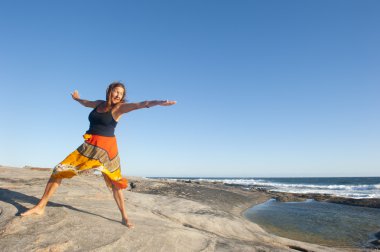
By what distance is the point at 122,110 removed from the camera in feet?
14.7

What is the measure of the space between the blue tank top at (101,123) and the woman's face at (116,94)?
226mm

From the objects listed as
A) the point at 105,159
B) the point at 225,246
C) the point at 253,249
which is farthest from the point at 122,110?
the point at 253,249

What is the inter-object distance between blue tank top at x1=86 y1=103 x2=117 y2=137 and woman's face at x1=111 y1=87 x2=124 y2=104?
0.23 meters

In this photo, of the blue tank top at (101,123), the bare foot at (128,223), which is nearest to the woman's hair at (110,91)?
the blue tank top at (101,123)

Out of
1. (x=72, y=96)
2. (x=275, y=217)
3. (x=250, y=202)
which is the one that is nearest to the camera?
(x=72, y=96)

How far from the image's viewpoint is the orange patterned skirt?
4.29 metres

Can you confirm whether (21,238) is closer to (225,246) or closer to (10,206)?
(10,206)

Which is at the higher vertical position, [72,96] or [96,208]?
[72,96]

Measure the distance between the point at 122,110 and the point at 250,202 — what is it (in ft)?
48.8

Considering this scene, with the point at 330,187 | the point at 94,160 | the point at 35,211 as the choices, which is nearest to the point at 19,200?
the point at 35,211

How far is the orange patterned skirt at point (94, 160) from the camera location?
4289 millimetres

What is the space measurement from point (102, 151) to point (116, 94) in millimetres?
921

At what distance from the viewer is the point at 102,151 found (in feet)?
14.5

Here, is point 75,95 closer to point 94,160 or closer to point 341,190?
point 94,160
